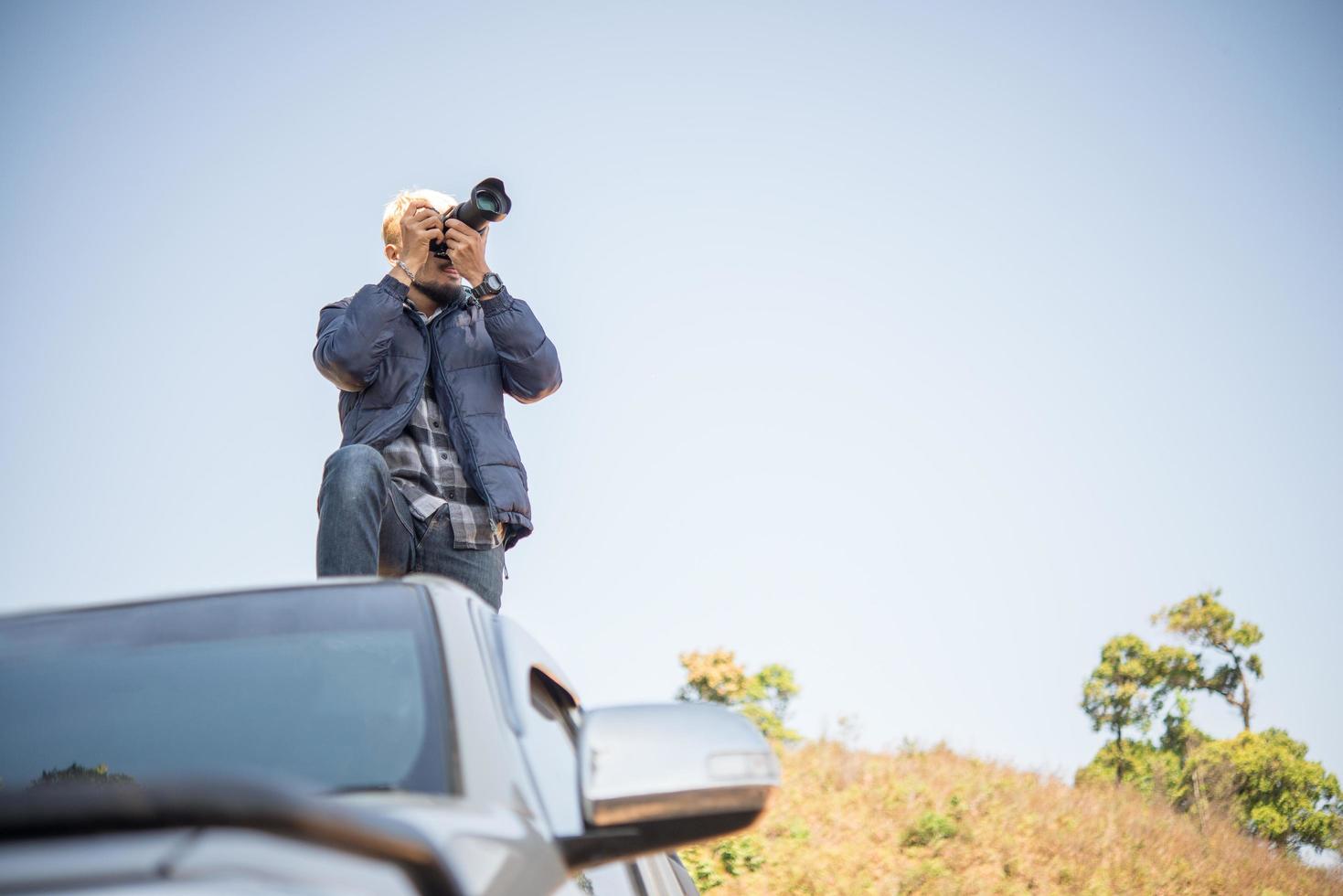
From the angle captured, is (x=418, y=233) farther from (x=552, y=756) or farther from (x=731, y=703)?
(x=731, y=703)

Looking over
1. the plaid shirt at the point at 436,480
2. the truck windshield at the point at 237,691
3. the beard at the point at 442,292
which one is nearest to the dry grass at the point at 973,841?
the plaid shirt at the point at 436,480

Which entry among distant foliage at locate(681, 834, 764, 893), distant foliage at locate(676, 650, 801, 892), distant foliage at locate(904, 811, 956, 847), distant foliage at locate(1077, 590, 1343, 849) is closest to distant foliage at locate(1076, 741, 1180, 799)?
distant foliage at locate(1077, 590, 1343, 849)

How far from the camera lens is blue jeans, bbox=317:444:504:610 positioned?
2.42m

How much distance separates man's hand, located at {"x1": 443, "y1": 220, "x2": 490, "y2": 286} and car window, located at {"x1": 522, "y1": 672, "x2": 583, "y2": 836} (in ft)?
5.50

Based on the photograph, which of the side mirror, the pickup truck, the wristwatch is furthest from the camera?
the wristwatch

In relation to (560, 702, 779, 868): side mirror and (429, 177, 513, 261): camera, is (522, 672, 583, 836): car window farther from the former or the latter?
(429, 177, 513, 261): camera

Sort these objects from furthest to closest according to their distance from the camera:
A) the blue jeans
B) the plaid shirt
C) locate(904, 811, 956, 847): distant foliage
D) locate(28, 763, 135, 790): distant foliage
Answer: locate(904, 811, 956, 847): distant foliage < the plaid shirt < the blue jeans < locate(28, 763, 135, 790): distant foliage

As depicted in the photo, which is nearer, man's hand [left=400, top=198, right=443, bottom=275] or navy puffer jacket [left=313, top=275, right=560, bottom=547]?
navy puffer jacket [left=313, top=275, right=560, bottom=547]

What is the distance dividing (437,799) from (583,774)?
160 millimetres

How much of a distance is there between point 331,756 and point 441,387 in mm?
2001

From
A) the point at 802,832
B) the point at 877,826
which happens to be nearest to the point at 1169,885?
the point at 877,826

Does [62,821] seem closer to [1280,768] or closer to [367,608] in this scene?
[367,608]

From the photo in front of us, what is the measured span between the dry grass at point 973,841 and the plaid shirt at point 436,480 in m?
4.94

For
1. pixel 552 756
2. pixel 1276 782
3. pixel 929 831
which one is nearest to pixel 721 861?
pixel 929 831
